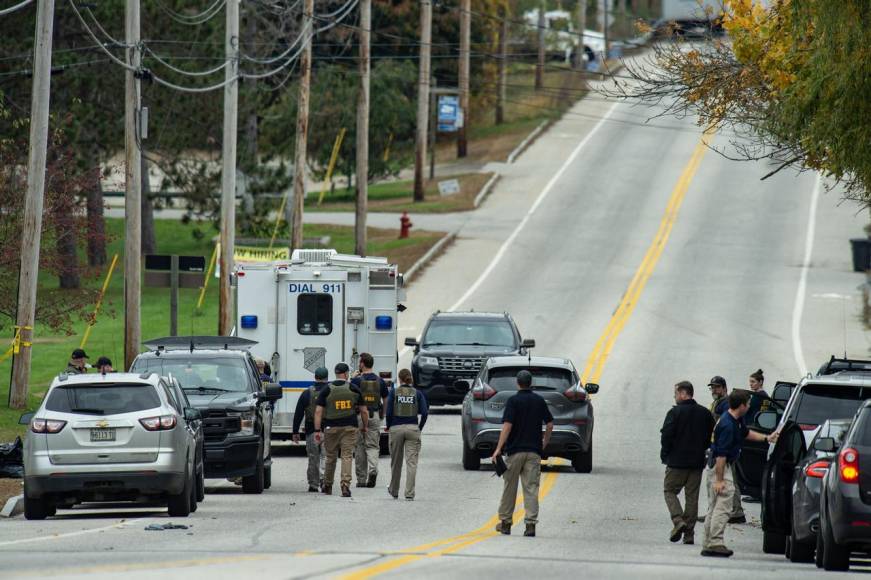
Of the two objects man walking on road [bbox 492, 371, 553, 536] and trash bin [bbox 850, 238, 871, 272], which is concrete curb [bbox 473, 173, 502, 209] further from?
man walking on road [bbox 492, 371, 553, 536]

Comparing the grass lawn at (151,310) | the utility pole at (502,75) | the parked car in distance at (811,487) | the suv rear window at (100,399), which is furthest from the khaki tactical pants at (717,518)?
the utility pole at (502,75)

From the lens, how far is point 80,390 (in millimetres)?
18266

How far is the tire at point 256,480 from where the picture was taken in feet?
70.7

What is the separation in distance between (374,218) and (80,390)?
4527cm

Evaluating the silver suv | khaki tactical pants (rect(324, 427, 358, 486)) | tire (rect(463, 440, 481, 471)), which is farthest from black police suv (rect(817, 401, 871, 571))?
tire (rect(463, 440, 481, 471))

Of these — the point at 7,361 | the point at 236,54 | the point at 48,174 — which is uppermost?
the point at 236,54

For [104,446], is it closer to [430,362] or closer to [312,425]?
[312,425]

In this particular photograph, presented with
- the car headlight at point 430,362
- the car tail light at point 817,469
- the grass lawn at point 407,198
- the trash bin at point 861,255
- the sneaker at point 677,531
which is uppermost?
the grass lawn at point 407,198

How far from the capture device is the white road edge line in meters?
39.6

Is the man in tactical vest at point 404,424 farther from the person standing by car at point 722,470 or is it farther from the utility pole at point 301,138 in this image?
the utility pole at point 301,138

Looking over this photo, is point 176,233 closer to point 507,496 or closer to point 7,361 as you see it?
point 7,361

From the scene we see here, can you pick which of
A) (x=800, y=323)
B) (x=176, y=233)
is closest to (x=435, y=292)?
(x=800, y=323)

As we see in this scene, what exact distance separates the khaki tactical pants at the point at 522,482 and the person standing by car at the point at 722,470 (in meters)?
1.99

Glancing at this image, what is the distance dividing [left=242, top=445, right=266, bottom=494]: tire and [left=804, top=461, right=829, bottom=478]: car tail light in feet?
27.8
